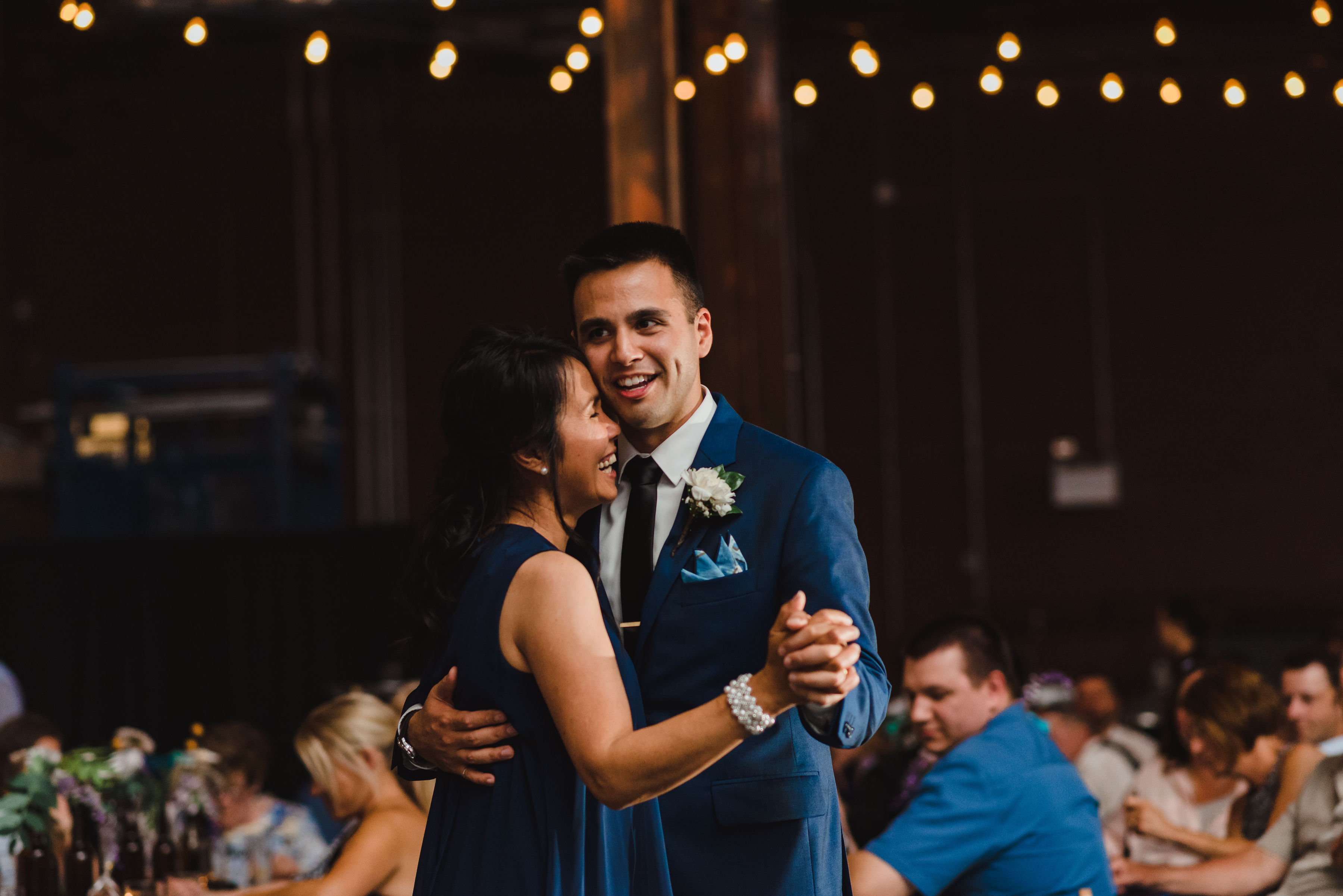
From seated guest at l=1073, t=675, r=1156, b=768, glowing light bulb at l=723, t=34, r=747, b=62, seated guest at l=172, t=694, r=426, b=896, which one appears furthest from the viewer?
seated guest at l=1073, t=675, r=1156, b=768

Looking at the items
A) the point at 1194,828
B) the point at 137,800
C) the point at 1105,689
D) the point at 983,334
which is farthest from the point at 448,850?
the point at 983,334

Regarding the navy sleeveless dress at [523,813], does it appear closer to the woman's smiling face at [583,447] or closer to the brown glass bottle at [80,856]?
the woman's smiling face at [583,447]

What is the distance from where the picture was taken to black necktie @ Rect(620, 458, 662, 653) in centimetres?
213

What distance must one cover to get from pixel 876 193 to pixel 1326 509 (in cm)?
429

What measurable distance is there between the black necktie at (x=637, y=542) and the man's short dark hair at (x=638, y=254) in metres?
0.25

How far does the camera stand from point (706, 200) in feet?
20.8

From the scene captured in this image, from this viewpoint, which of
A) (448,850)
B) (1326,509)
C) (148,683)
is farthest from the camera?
(1326,509)

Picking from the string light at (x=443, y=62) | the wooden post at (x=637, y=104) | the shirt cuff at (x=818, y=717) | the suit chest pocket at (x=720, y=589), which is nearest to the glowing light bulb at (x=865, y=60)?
the wooden post at (x=637, y=104)

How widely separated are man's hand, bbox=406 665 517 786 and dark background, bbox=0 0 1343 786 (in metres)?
8.88

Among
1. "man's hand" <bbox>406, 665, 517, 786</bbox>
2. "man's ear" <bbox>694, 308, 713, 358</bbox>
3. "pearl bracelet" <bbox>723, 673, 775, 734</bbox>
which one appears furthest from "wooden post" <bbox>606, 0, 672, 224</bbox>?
"pearl bracelet" <bbox>723, 673, 775, 734</bbox>

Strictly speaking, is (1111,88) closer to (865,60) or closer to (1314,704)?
(865,60)

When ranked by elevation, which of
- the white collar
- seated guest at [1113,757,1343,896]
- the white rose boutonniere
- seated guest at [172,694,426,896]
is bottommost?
seated guest at [1113,757,1343,896]

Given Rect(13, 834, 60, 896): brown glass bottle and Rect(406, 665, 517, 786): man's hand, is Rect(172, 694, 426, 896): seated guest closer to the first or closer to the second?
Rect(13, 834, 60, 896): brown glass bottle

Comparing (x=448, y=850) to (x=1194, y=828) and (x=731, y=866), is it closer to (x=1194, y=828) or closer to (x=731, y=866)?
(x=731, y=866)
